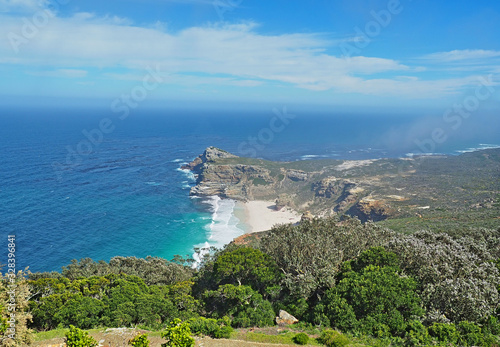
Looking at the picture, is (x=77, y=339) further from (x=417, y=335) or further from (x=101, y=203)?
(x=101, y=203)

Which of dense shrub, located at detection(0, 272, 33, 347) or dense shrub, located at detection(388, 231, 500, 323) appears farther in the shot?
dense shrub, located at detection(388, 231, 500, 323)

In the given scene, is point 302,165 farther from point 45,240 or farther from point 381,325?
point 381,325

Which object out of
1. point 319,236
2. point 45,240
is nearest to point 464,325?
point 319,236

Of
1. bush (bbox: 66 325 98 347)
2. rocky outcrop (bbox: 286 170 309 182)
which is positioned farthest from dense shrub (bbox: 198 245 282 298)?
rocky outcrop (bbox: 286 170 309 182)

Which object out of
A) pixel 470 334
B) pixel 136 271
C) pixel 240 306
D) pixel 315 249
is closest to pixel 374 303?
pixel 470 334

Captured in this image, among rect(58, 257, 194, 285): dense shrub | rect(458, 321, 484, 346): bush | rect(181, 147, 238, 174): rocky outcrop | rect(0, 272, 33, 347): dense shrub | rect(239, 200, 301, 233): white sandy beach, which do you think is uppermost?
rect(181, 147, 238, 174): rocky outcrop

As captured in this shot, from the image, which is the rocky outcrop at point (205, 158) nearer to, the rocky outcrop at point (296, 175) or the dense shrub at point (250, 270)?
the rocky outcrop at point (296, 175)

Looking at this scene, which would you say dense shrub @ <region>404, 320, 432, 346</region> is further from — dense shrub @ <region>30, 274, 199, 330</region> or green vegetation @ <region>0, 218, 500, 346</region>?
dense shrub @ <region>30, 274, 199, 330</region>

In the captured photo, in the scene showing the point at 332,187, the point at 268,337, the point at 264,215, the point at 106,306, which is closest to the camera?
the point at 268,337
